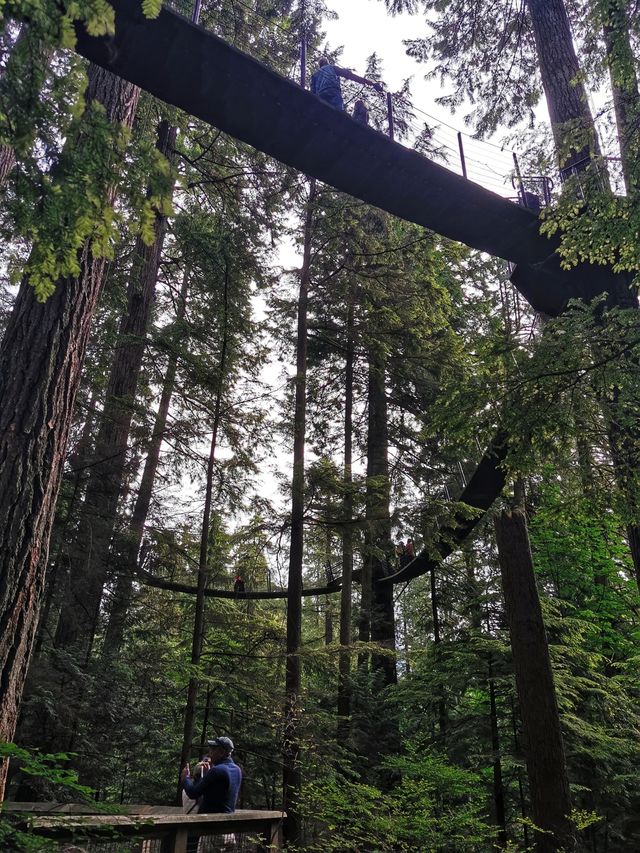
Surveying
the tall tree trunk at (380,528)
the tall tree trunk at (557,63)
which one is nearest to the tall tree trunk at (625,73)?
the tall tree trunk at (557,63)

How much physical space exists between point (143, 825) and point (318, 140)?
4.38 metres

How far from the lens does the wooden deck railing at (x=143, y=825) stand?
2082mm

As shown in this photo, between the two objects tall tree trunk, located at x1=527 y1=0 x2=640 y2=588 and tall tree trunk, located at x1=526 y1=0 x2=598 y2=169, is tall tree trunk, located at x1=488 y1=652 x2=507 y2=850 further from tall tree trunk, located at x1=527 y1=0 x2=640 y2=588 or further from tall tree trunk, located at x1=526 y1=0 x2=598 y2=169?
tall tree trunk, located at x1=526 y1=0 x2=598 y2=169

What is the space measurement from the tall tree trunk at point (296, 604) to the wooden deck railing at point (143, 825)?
6.05 ft

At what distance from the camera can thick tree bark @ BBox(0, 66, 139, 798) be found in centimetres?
288

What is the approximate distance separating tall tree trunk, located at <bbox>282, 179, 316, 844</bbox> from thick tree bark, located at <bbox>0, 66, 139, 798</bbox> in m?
3.15

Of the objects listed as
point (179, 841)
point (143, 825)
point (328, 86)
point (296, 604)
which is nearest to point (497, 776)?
point (296, 604)

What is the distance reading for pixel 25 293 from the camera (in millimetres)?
3633

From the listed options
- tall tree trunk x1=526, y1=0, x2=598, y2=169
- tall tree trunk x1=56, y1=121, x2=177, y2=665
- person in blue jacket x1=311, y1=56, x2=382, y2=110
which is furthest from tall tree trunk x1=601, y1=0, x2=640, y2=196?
tall tree trunk x1=56, y1=121, x2=177, y2=665

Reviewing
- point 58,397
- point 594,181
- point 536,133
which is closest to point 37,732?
point 58,397

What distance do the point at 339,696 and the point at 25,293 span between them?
6.48 metres

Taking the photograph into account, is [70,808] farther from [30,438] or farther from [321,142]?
[321,142]

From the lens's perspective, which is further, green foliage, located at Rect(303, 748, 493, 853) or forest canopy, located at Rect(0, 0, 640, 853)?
green foliage, located at Rect(303, 748, 493, 853)

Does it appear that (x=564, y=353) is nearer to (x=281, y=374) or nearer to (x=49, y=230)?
(x=49, y=230)
